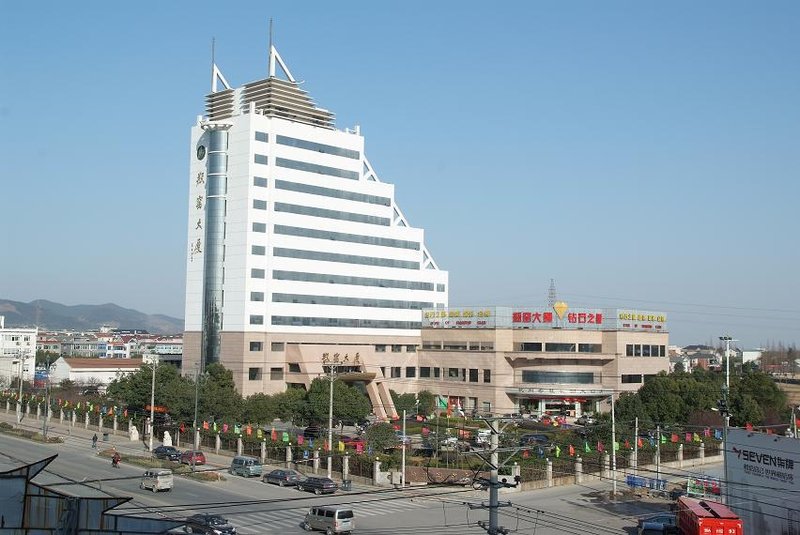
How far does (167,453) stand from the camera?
205 feet

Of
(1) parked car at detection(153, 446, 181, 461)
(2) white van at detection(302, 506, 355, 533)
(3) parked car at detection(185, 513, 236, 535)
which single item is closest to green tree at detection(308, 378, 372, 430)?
(1) parked car at detection(153, 446, 181, 461)

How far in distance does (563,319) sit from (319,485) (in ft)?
187

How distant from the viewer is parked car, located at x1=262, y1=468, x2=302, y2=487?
52.6 m

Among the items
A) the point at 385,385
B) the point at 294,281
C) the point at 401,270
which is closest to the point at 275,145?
the point at 294,281

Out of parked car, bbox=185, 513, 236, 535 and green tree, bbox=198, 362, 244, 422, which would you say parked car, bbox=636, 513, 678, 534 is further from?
green tree, bbox=198, 362, 244, 422

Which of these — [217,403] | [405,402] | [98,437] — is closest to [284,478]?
[217,403]

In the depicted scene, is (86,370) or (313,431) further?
(86,370)

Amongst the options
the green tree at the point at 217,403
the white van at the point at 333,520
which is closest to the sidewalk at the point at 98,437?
the green tree at the point at 217,403

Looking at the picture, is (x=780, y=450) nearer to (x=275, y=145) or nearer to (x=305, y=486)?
(x=305, y=486)

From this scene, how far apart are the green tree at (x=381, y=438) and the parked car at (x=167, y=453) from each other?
1486 centimetres

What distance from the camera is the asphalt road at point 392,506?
133ft

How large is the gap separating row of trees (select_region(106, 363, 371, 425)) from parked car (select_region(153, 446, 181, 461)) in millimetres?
9278

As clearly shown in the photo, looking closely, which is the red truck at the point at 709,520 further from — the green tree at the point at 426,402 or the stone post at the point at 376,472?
the green tree at the point at 426,402

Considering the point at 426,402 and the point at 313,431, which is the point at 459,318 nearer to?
the point at 426,402
